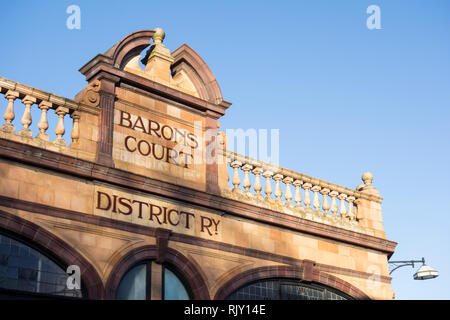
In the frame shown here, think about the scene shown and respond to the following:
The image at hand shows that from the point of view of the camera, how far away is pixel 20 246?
1612 cm

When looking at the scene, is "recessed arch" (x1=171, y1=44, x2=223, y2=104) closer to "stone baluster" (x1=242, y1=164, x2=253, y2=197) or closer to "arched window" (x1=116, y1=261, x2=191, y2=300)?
"stone baluster" (x1=242, y1=164, x2=253, y2=197)

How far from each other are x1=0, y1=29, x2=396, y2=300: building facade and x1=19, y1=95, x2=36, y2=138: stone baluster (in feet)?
0.08

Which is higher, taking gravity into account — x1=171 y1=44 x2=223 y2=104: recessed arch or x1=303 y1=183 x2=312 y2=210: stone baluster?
x1=171 y1=44 x2=223 y2=104: recessed arch

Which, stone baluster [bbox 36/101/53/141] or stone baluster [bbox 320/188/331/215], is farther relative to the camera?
stone baluster [bbox 320/188/331/215]

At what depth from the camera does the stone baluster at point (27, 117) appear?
667 inches

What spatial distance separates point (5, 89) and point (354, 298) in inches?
423

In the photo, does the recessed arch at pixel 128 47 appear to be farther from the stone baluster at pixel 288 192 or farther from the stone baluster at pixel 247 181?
the stone baluster at pixel 288 192

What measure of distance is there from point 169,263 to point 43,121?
4199 millimetres

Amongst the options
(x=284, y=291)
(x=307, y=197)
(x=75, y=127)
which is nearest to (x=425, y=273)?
(x=307, y=197)

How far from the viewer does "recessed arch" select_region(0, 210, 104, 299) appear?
1596 cm

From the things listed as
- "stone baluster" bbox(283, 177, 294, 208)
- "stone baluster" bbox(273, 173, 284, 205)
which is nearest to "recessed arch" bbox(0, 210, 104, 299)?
"stone baluster" bbox(273, 173, 284, 205)

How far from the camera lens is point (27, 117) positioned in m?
17.1
